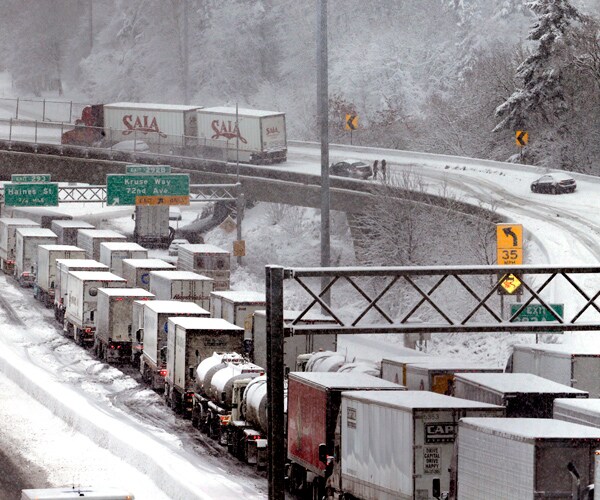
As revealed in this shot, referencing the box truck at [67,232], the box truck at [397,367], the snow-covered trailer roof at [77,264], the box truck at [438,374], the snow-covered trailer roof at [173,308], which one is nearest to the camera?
the box truck at [438,374]

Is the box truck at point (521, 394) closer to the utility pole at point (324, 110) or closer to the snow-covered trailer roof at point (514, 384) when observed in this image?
the snow-covered trailer roof at point (514, 384)

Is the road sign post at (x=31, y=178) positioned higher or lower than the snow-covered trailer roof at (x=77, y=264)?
higher

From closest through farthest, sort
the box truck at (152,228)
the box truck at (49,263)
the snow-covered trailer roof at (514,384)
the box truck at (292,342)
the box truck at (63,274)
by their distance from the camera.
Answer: the snow-covered trailer roof at (514,384)
the box truck at (292,342)
the box truck at (63,274)
the box truck at (49,263)
the box truck at (152,228)

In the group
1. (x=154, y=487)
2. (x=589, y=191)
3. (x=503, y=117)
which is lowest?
(x=154, y=487)

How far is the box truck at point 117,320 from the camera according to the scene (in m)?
52.3

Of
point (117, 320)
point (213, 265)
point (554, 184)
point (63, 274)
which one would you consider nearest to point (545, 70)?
point (554, 184)

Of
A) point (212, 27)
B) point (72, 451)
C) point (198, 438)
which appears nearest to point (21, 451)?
point (72, 451)

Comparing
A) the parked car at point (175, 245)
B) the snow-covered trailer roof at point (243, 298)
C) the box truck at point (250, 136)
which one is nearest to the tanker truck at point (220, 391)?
the snow-covered trailer roof at point (243, 298)

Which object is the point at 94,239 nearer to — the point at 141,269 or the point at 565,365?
the point at 141,269

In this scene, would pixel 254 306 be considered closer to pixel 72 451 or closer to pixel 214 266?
pixel 72 451

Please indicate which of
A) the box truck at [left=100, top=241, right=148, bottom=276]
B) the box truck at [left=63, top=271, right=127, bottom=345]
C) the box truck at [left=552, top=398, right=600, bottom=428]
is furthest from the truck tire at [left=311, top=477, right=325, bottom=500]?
the box truck at [left=100, top=241, right=148, bottom=276]

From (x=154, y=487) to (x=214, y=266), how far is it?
37.2 m

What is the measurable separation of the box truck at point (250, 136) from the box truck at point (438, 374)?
190 ft

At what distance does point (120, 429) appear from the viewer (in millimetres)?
39750
